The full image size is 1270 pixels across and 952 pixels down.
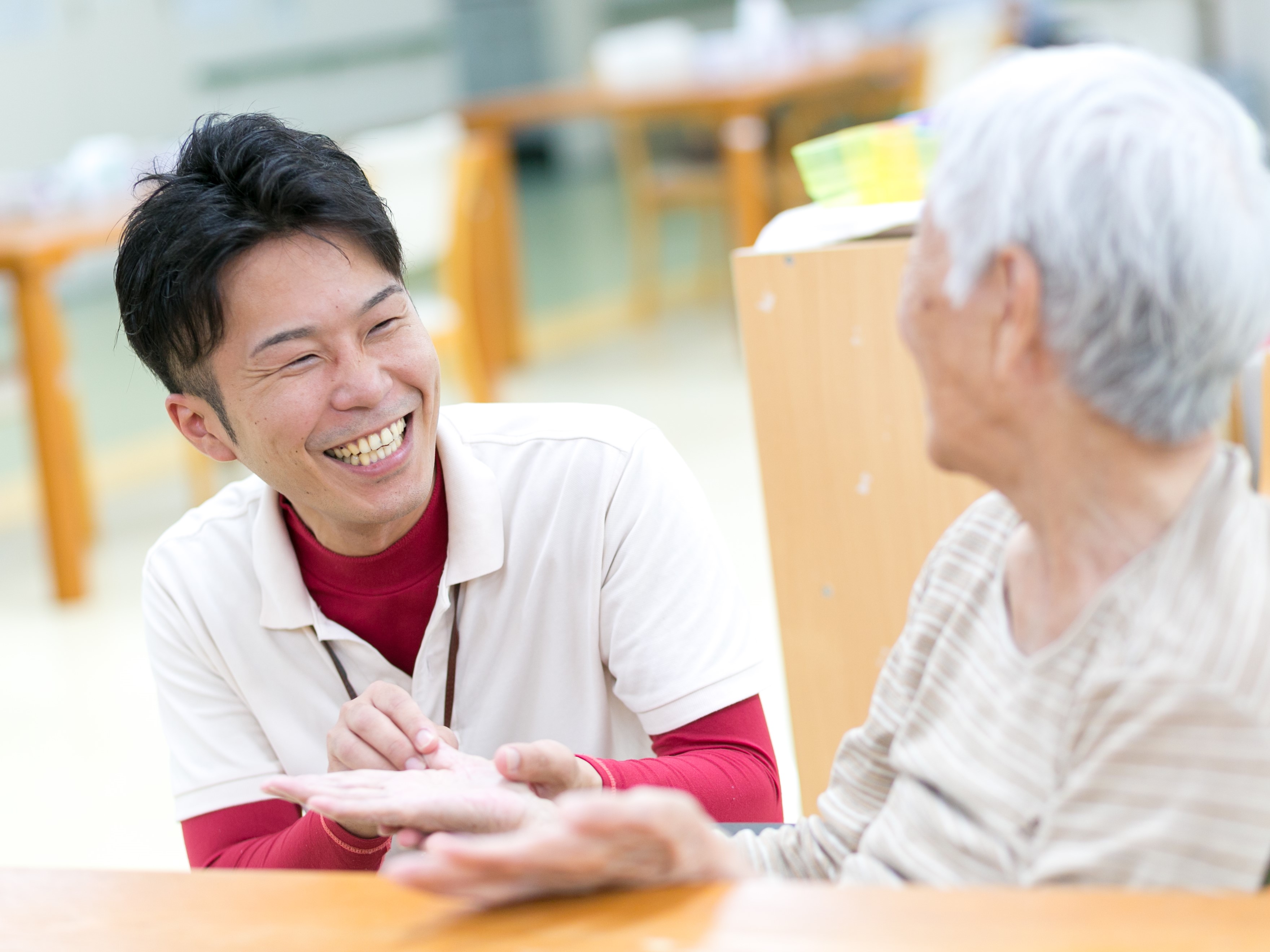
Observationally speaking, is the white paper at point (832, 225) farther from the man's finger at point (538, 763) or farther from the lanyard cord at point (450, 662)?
the man's finger at point (538, 763)

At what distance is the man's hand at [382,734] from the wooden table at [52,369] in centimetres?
270

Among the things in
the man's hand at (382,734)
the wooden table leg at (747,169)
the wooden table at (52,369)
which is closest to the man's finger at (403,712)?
the man's hand at (382,734)

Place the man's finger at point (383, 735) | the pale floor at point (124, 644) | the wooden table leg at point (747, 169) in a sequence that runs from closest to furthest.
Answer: the man's finger at point (383, 735) → the pale floor at point (124, 644) → the wooden table leg at point (747, 169)

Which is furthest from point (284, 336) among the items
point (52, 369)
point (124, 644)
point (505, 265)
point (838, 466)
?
point (505, 265)

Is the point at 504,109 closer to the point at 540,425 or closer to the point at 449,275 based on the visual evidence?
the point at 449,275

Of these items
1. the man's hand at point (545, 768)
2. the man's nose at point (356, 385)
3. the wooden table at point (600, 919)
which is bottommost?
the man's hand at point (545, 768)

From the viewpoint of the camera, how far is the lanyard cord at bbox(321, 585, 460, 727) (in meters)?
1.37

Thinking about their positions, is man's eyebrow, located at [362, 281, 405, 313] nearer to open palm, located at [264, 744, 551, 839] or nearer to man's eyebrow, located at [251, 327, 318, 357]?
man's eyebrow, located at [251, 327, 318, 357]

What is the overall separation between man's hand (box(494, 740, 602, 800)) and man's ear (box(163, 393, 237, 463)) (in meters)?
0.47

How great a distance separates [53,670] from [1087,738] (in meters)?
3.00

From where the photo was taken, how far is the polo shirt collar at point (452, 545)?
136 centimetres

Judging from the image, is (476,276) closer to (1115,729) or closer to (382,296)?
(382,296)

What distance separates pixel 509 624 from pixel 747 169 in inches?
155

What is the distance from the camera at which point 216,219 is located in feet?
4.05
